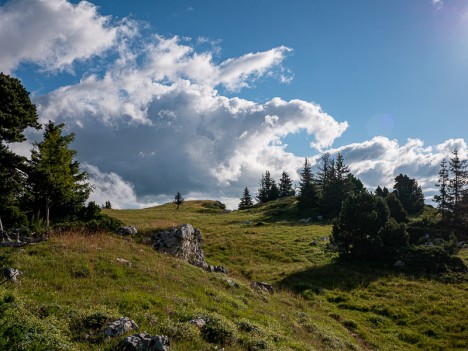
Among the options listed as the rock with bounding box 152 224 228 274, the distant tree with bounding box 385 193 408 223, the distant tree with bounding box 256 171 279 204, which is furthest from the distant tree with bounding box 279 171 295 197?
the rock with bounding box 152 224 228 274

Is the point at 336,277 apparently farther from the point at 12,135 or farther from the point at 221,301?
the point at 12,135

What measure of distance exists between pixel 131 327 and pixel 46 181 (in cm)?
2760

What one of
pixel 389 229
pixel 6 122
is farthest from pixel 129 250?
pixel 389 229

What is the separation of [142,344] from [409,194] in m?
84.8

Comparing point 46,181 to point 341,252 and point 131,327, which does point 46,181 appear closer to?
point 131,327

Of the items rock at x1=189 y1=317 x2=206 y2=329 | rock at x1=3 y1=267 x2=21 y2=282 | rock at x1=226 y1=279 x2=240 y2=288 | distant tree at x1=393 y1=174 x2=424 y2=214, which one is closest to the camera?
rock at x1=189 y1=317 x2=206 y2=329

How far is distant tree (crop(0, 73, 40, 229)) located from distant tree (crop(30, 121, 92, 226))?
3582mm

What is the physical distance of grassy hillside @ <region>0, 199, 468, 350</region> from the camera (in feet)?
37.2

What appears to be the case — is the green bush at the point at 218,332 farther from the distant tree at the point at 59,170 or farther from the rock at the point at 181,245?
the distant tree at the point at 59,170

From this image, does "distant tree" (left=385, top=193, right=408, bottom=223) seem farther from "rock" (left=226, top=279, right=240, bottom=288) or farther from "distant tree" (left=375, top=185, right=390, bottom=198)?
"rock" (left=226, top=279, right=240, bottom=288)

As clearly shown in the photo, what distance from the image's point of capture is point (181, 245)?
89.7 ft

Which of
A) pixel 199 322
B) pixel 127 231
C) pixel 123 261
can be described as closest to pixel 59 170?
pixel 127 231

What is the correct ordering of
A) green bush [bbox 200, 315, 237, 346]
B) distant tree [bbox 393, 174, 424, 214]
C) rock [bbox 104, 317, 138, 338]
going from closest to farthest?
rock [bbox 104, 317, 138, 338] → green bush [bbox 200, 315, 237, 346] → distant tree [bbox 393, 174, 424, 214]

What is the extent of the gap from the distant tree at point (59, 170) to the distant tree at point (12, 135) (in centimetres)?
358
